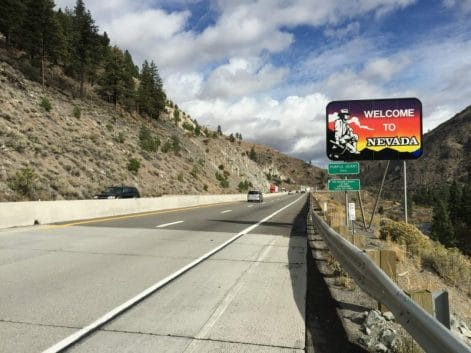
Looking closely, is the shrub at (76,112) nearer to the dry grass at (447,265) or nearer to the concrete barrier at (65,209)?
the concrete barrier at (65,209)

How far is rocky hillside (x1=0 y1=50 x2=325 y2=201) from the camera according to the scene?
95.4 feet

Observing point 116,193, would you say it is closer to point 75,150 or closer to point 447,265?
point 75,150

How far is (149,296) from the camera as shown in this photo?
587 cm

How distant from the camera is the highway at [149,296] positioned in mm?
4242

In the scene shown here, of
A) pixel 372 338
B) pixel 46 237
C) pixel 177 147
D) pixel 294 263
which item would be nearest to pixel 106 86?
pixel 177 147

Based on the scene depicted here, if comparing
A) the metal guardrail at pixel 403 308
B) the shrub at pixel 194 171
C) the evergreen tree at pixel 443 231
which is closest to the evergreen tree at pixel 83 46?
the shrub at pixel 194 171

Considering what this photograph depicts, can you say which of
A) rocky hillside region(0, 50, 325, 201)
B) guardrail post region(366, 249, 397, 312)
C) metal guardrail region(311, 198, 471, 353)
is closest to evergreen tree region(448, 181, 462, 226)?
rocky hillside region(0, 50, 325, 201)

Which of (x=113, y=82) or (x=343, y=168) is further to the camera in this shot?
(x=113, y=82)

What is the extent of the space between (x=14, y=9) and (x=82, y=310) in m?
59.5

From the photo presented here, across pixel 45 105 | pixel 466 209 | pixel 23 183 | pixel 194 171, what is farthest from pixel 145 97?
pixel 466 209

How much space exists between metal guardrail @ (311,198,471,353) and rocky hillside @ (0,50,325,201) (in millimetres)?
22429

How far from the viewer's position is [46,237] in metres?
11.3

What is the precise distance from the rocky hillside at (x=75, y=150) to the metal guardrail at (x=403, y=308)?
22.4m

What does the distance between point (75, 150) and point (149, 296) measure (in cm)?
3553
